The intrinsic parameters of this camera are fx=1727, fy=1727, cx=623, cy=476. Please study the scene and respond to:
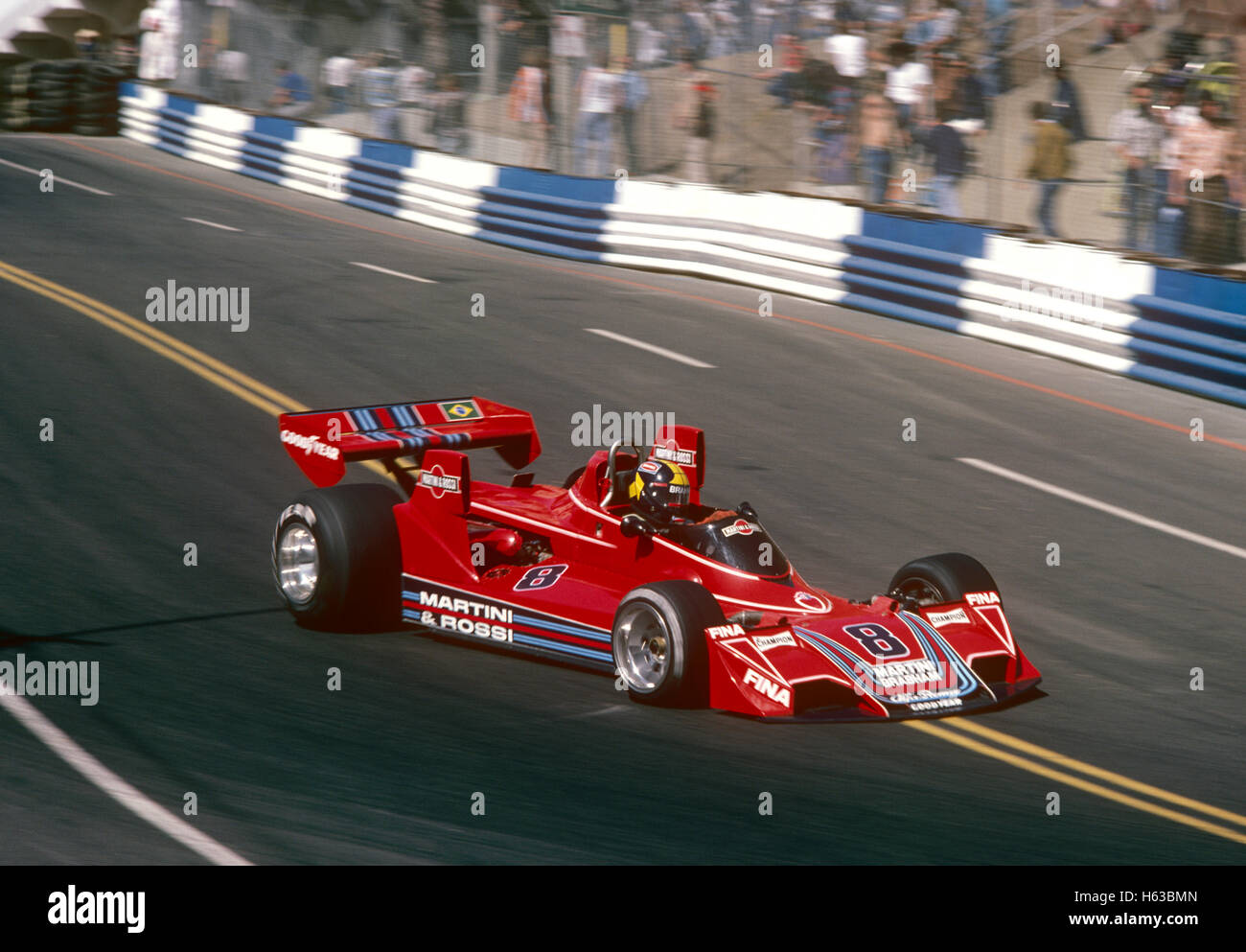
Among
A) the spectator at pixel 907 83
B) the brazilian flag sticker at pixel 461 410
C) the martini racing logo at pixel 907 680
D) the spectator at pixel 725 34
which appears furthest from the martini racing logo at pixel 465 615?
the spectator at pixel 725 34

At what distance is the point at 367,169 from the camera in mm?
28234

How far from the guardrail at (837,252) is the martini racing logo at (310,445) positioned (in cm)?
978

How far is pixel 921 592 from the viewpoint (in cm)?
1007

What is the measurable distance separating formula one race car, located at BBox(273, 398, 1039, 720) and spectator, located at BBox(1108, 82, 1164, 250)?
349 inches

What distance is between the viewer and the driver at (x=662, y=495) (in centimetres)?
984

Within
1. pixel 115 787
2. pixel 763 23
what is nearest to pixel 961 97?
pixel 763 23

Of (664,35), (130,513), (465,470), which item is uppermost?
(664,35)

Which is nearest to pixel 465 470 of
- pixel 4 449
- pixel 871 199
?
pixel 4 449

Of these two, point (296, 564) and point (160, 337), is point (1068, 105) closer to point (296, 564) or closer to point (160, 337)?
point (160, 337)

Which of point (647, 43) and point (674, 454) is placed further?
point (647, 43)

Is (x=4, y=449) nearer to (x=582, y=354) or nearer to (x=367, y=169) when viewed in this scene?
(x=582, y=354)

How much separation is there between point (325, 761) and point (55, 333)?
36.4 ft

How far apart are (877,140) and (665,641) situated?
42.2 feet

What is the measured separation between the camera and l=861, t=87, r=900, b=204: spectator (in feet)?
66.5
